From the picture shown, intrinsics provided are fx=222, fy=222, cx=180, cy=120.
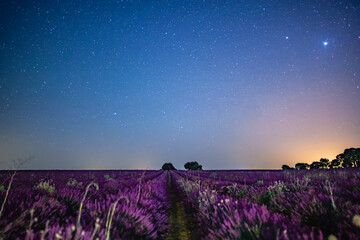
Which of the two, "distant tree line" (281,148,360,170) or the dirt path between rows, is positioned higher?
"distant tree line" (281,148,360,170)

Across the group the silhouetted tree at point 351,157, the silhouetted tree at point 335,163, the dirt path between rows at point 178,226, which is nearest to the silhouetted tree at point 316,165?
the silhouetted tree at point 335,163

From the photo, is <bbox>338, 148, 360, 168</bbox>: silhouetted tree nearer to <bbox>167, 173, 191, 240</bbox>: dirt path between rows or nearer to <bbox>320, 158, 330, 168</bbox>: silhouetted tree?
<bbox>320, 158, 330, 168</bbox>: silhouetted tree

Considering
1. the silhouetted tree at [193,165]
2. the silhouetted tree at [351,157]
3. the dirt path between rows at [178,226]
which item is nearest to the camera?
the dirt path between rows at [178,226]

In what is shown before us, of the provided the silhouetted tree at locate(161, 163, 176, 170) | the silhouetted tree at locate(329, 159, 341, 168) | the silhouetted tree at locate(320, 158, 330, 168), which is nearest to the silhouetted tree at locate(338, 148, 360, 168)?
the silhouetted tree at locate(329, 159, 341, 168)

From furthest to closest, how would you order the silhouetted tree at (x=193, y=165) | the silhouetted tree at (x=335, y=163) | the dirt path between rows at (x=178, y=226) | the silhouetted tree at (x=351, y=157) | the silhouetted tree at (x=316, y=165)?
the silhouetted tree at (x=193, y=165)
the silhouetted tree at (x=316, y=165)
the silhouetted tree at (x=335, y=163)
the silhouetted tree at (x=351, y=157)
the dirt path between rows at (x=178, y=226)

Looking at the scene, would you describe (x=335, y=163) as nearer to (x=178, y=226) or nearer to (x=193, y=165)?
(x=193, y=165)

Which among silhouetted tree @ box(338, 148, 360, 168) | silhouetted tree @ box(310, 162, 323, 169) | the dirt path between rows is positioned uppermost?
silhouetted tree @ box(338, 148, 360, 168)

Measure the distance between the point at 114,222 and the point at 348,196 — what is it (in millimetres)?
4665

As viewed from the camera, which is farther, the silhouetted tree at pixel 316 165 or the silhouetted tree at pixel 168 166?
the silhouetted tree at pixel 168 166

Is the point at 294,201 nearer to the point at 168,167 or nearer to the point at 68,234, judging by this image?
Result: the point at 68,234

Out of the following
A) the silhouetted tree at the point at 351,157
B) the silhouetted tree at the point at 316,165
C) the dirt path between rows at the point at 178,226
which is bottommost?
the dirt path between rows at the point at 178,226

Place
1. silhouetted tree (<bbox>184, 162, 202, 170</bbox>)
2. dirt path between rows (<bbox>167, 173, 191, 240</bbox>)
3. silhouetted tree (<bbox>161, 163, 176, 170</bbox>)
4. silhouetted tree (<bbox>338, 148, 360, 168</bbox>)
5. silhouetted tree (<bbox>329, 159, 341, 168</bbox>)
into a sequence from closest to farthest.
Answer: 1. dirt path between rows (<bbox>167, 173, 191, 240</bbox>)
2. silhouetted tree (<bbox>338, 148, 360, 168</bbox>)
3. silhouetted tree (<bbox>329, 159, 341, 168</bbox>)
4. silhouetted tree (<bbox>184, 162, 202, 170</bbox>)
5. silhouetted tree (<bbox>161, 163, 176, 170</bbox>)

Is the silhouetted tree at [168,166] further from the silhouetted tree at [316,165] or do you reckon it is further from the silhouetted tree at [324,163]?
the silhouetted tree at [324,163]

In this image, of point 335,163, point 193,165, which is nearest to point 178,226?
point 335,163
